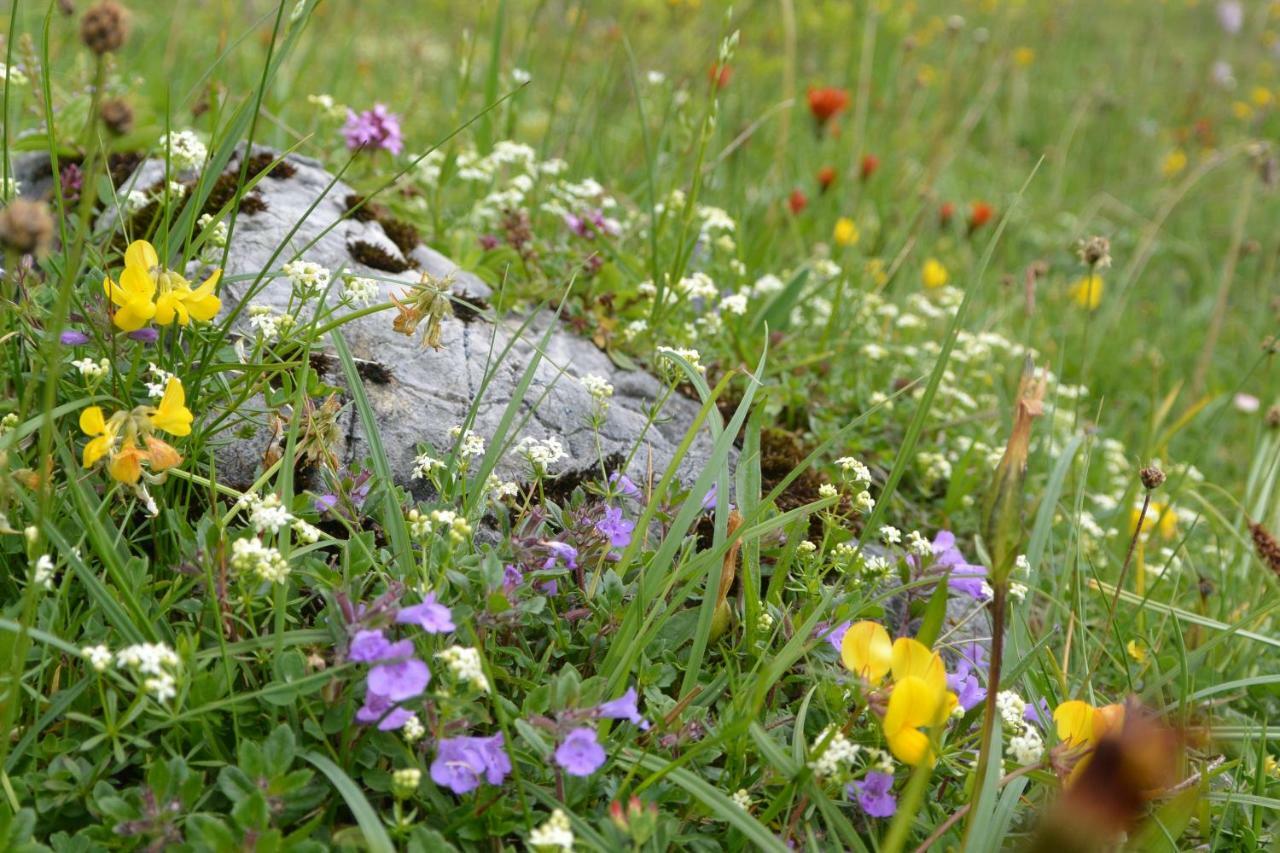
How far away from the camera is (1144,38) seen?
764cm

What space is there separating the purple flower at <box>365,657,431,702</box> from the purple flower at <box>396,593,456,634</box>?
0.04 meters

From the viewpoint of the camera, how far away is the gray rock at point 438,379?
6.07ft

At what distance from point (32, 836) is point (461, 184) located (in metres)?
2.31

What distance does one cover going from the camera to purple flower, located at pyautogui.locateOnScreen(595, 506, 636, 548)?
163 cm

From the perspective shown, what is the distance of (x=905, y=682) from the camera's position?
1.25 m

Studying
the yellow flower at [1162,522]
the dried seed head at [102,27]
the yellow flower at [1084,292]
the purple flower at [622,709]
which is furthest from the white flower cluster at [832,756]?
the yellow flower at [1084,292]

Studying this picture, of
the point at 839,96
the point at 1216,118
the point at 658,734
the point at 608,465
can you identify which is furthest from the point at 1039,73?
the point at 658,734

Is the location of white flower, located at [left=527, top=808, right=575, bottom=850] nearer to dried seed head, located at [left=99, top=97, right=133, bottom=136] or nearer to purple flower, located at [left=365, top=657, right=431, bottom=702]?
purple flower, located at [left=365, top=657, right=431, bottom=702]

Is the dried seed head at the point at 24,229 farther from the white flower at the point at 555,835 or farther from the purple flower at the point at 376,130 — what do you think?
the purple flower at the point at 376,130

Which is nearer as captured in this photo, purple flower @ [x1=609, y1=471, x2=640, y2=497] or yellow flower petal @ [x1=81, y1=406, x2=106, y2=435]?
yellow flower petal @ [x1=81, y1=406, x2=106, y2=435]

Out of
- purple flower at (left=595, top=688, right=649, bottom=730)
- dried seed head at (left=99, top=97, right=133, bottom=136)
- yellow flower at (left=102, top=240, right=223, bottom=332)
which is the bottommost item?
purple flower at (left=595, top=688, right=649, bottom=730)

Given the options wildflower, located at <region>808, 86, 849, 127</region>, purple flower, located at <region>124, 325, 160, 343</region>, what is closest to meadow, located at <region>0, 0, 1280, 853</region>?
purple flower, located at <region>124, 325, 160, 343</region>

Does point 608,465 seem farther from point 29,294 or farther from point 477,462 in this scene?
point 29,294

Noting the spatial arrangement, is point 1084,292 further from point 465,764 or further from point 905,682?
point 465,764
